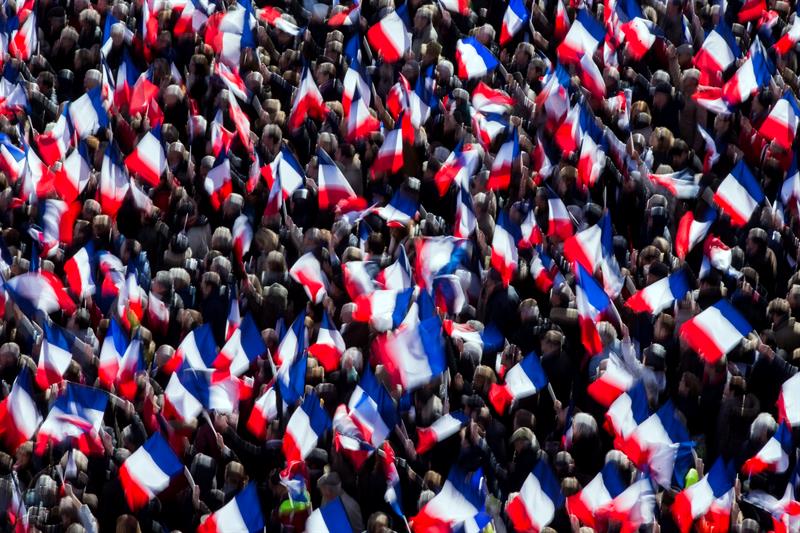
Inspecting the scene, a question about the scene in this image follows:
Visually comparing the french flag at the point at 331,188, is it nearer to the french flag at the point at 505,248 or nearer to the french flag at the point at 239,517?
the french flag at the point at 505,248

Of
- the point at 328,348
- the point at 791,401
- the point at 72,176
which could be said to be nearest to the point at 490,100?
the point at 72,176

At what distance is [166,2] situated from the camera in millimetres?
12438

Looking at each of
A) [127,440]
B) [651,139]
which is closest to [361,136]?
[651,139]

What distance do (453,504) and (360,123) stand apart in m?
3.68

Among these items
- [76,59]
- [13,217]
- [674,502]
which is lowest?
[674,502]

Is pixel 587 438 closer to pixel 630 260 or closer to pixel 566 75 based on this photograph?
pixel 630 260

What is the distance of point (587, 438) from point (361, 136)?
128 inches

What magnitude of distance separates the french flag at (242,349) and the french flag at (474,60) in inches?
130

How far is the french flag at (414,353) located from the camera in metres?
8.98

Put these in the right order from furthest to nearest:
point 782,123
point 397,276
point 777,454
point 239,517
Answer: point 782,123, point 397,276, point 777,454, point 239,517

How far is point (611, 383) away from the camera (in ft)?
29.8

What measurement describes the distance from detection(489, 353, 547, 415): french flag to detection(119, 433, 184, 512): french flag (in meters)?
1.60

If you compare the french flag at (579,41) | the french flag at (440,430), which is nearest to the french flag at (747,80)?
the french flag at (579,41)

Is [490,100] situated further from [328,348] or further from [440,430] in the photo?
[440,430]
